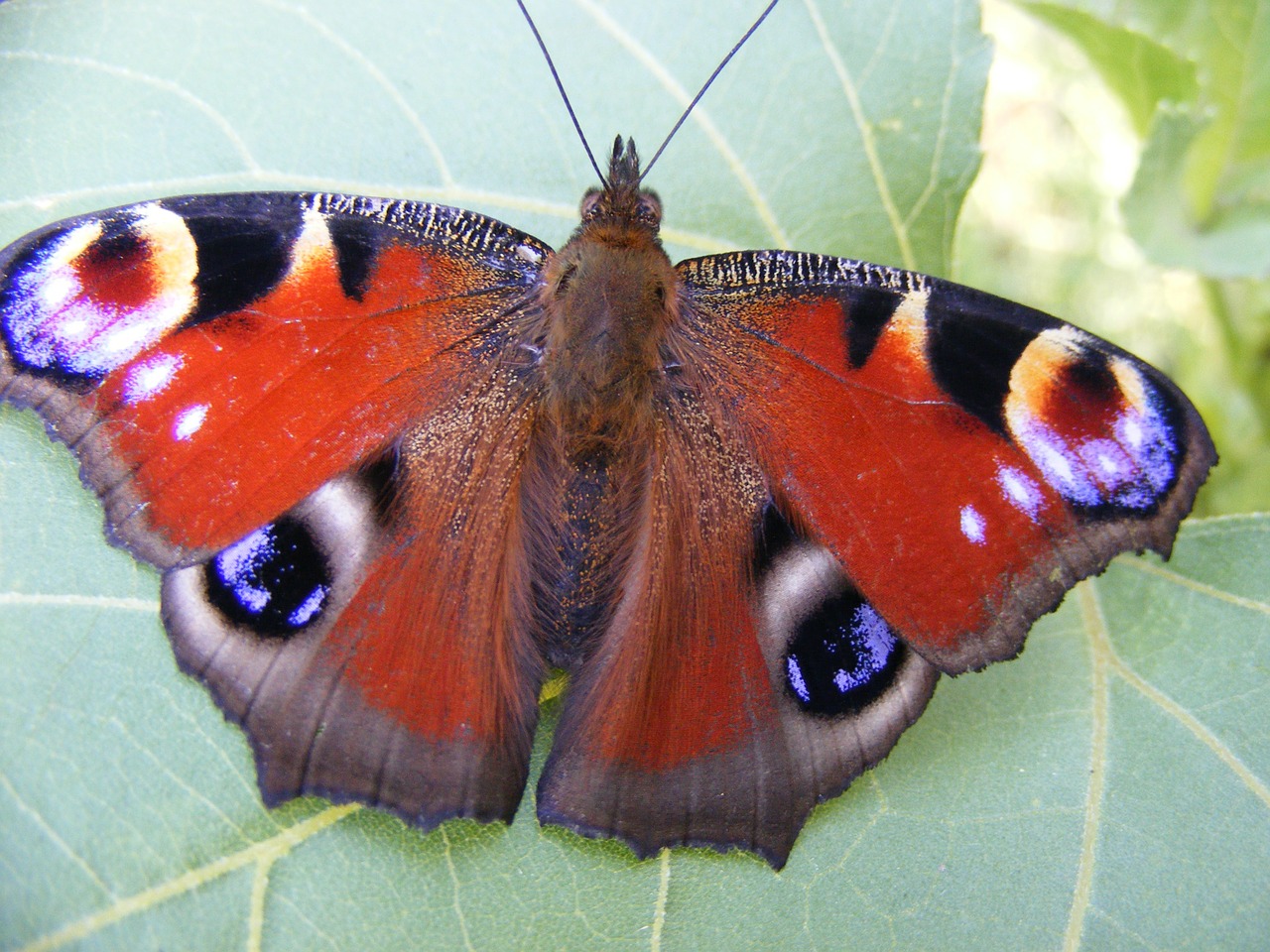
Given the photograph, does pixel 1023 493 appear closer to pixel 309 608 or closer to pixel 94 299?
pixel 309 608

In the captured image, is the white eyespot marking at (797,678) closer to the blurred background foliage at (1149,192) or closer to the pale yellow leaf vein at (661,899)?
the pale yellow leaf vein at (661,899)

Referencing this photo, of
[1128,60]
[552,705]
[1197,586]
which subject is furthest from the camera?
[1128,60]

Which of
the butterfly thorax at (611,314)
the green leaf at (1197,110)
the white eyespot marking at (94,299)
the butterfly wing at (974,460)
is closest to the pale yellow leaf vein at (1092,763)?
Result: the butterfly wing at (974,460)

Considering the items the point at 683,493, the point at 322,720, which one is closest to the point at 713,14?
the point at 683,493

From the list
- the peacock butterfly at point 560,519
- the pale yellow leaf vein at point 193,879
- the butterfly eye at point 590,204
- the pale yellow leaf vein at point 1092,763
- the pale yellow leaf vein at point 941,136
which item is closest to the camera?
the pale yellow leaf vein at point 193,879

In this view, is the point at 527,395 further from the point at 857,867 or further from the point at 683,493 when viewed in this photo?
the point at 857,867

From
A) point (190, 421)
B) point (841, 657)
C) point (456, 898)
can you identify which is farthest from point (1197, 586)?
point (190, 421)
